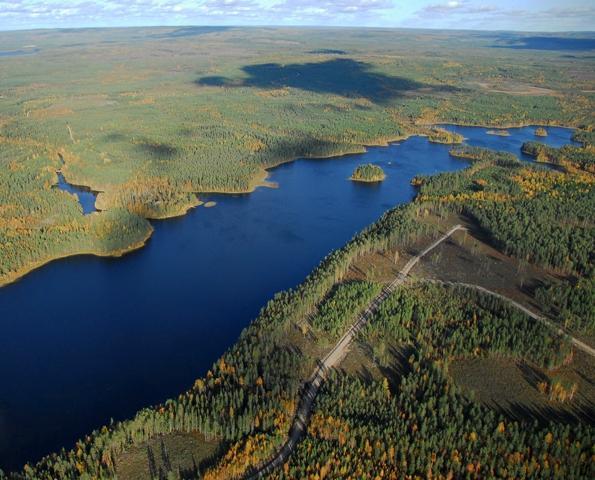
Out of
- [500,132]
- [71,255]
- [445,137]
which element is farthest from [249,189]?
[500,132]

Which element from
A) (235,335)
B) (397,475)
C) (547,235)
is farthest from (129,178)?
(397,475)

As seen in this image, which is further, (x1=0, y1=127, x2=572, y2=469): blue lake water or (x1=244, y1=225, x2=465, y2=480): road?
(x1=0, y1=127, x2=572, y2=469): blue lake water

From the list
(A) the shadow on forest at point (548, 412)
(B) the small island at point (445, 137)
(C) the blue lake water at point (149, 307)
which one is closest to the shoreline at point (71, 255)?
(C) the blue lake water at point (149, 307)

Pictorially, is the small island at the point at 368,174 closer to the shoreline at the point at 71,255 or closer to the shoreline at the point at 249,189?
the shoreline at the point at 249,189

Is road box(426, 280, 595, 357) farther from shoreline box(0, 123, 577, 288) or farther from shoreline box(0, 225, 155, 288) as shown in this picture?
shoreline box(0, 123, 577, 288)

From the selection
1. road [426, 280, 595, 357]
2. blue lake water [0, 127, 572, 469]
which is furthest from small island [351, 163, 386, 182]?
road [426, 280, 595, 357]

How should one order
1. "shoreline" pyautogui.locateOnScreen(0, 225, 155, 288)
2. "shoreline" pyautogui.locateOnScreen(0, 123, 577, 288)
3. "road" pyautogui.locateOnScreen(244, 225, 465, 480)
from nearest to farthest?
"road" pyautogui.locateOnScreen(244, 225, 465, 480) → "shoreline" pyautogui.locateOnScreen(0, 225, 155, 288) → "shoreline" pyautogui.locateOnScreen(0, 123, 577, 288)

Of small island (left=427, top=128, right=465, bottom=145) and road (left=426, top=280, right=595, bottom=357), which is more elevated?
small island (left=427, top=128, right=465, bottom=145)

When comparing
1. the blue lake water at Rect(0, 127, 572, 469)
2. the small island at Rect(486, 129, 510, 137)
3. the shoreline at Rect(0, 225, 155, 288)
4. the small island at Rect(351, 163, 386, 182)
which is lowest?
the blue lake water at Rect(0, 127, 572, 469)
